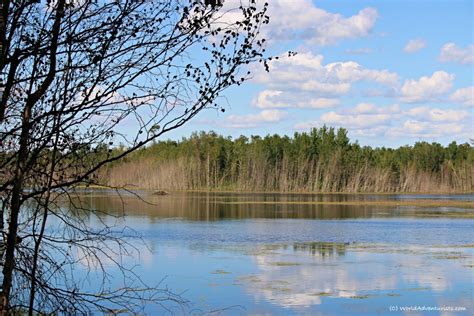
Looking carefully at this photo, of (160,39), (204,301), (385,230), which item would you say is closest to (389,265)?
(204,301)

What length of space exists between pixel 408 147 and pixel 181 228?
78.9 meters

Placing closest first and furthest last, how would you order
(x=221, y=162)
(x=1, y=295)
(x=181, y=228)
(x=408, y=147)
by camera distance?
(x=1, y=295) < (x=181, y=228) < (x=221, y=162) < (x=408, y=147)

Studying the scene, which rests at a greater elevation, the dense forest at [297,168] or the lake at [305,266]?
the dense forest at [297,168]

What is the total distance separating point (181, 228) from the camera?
960 inches

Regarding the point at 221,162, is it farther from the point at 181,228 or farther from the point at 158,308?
the point at 158,308

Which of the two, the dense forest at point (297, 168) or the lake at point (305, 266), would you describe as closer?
the lake at point (305, 266)

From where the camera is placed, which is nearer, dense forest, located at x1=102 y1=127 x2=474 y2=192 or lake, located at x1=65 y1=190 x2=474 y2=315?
lake, located at x1=65 y1=190 x2=474 y2=315

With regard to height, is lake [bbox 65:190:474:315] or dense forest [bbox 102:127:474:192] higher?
dense forest [bbox 102:127:474:192]

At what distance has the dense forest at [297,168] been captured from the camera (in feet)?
256

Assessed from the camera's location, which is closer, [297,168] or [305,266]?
[305,266]

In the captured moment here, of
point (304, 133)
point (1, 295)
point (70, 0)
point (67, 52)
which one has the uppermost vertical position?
point (304, 133)

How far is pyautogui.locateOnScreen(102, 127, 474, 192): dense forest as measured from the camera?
78125 mm

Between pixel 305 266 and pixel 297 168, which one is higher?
pixel 297 168

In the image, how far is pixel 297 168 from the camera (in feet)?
263
